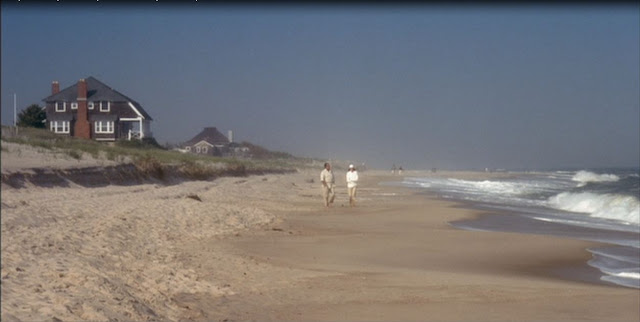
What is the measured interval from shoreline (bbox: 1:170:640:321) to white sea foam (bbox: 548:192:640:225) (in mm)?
8608

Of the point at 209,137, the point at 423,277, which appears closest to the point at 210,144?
the point at 209,137

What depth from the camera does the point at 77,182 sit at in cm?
2041

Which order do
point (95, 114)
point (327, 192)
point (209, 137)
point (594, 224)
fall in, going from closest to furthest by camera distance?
point (95, 114), point (594, 224), point (327, 192), point (209, 137)

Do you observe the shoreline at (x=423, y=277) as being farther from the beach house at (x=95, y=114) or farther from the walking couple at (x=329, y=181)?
the walking couple at (x=329, y=181)

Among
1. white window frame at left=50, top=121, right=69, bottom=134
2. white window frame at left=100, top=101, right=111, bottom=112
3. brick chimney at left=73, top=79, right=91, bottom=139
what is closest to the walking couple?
brick chimney at left=73, top=79, right=91, bottom=139

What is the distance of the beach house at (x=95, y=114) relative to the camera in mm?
10312

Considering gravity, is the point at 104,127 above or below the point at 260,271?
above

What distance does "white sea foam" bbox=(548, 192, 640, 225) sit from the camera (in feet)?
78.2

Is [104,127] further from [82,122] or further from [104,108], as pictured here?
[104,108]

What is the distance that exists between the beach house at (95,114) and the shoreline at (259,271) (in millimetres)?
1479

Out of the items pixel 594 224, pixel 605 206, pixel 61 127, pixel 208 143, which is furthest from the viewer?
pixel 208 143

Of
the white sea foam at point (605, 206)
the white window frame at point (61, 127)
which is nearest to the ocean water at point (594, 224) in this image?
the white sea foam at point (605, 206)

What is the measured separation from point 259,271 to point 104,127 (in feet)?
28.4

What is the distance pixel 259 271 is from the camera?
10.1 metres
